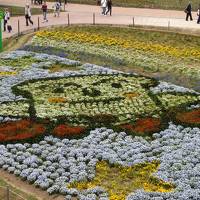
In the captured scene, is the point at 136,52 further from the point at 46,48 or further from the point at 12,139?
the point at 12,139

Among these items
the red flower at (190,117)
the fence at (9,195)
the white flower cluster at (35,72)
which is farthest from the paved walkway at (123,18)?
the fence at (9,195)

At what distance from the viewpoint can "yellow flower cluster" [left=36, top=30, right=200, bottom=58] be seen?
1629 inches

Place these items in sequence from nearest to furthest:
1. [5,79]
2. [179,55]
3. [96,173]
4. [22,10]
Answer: [96,173] → [5,79] → [179,55] → [22,10]

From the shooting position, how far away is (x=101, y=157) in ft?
76.7

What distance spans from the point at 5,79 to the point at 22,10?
27908 millimetres

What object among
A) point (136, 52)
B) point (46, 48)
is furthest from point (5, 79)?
point (136, 52)

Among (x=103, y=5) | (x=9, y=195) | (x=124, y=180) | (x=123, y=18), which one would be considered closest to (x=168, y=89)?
(x=124, y=180)

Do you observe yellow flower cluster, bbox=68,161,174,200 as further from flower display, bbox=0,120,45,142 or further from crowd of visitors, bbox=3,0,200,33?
crowd of visitors, bbox=3,0,200,33

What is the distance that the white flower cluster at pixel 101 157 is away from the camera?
20875mm

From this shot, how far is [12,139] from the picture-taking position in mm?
25094

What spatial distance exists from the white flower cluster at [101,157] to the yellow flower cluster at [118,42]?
1588 cm

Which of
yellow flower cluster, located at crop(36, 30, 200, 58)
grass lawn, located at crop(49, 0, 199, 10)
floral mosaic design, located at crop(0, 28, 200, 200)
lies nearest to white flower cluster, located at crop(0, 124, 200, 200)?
floral mosaic design, located at crop(0, 28, 200, 200)

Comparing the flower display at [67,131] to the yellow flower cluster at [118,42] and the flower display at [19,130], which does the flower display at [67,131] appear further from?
the yellow flower cluster at [118,42]

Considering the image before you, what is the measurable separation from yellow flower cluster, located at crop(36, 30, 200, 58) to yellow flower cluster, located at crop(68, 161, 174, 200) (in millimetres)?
19500
